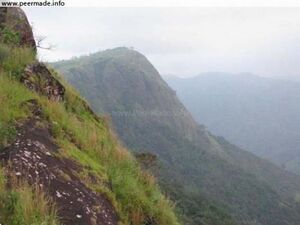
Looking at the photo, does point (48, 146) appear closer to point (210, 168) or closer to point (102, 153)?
point (102, 153)

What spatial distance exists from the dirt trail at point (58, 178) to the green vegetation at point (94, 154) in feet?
0.59

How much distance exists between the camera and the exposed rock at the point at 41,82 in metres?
9.34

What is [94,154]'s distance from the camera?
334 inches

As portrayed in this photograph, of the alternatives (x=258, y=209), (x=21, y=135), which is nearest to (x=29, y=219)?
(x=21, y=135)

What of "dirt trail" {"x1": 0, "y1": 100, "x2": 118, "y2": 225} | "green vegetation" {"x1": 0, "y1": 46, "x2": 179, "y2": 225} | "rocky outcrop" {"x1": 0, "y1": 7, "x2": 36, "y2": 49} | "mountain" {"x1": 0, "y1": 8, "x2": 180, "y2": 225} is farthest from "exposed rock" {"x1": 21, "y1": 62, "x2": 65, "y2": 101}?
"dirt trail" {"x1": 0, "y1": 100, "x2": 118, "y2": 225}

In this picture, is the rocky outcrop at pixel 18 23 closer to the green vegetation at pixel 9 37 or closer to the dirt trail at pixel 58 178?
the green vegetation at pixel 9 37

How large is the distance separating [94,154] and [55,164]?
1888mm

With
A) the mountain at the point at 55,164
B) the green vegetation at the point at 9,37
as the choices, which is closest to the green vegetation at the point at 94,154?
the mountain at the point at 55,164

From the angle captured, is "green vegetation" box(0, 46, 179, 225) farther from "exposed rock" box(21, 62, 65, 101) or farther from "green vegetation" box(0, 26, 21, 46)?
"green vegetation" box(0, 26, 21, 46)

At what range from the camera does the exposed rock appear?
934cm

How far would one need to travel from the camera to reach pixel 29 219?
5.11 m

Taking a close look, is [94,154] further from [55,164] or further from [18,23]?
[18,23]

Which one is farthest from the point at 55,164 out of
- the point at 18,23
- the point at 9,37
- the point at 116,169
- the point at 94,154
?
the point at 18,23

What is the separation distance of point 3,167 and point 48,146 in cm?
138
